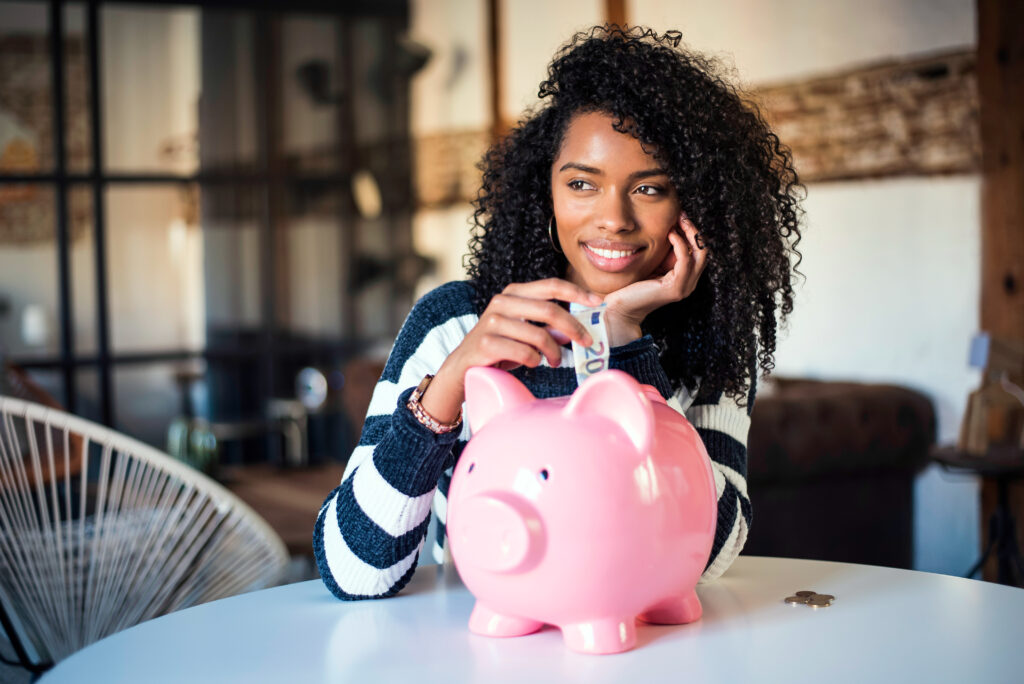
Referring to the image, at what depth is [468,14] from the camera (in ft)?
16.9

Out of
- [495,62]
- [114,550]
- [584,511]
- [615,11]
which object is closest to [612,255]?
[584,511]

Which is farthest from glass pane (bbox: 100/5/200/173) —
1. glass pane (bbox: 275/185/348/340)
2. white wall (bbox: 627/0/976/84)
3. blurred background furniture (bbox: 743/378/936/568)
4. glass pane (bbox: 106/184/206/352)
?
blurred background furniture (bbox: 743/378/936/568)

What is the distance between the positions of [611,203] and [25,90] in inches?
171

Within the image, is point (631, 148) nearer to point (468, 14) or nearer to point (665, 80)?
point (665, 80)

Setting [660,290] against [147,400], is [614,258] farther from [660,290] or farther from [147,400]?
[147,400]

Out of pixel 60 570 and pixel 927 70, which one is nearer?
Result: pixel 60 570

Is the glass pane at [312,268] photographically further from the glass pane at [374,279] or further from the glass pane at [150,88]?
the glass pane at [150,88]

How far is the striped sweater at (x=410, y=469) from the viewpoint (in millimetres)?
984

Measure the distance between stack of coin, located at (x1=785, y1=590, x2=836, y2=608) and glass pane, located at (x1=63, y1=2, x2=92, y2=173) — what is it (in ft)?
14.6

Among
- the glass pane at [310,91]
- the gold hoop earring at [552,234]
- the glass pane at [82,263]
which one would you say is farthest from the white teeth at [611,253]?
the glass pane at [310,91]

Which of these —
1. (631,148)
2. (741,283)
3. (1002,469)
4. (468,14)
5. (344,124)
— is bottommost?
(1002,469)

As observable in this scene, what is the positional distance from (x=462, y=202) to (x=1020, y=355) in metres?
3.06

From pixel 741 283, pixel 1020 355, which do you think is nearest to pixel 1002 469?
pixel 1020 355

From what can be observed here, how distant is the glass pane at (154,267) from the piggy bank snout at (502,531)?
4.39 meters
